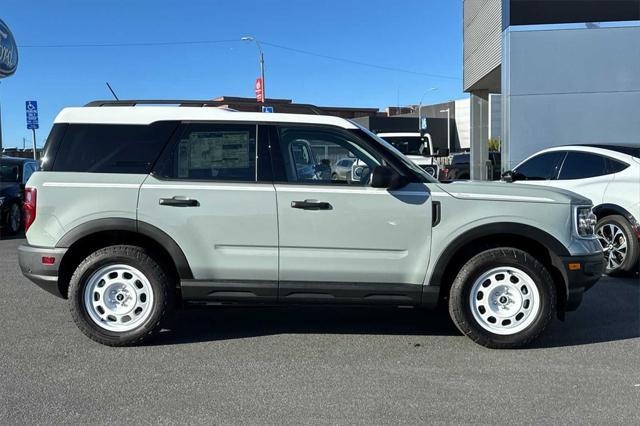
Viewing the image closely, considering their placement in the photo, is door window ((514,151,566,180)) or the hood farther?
door window ((514,151,566,180))

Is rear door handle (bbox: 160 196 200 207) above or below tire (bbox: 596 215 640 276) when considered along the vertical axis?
above

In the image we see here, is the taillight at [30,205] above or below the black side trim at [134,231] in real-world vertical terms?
above

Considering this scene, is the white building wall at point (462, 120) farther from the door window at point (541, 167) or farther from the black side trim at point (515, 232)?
the black side trim at point (515, 232)

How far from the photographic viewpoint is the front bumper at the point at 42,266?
15.3ft

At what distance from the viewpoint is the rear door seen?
15.0 feet

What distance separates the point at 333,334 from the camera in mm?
5062

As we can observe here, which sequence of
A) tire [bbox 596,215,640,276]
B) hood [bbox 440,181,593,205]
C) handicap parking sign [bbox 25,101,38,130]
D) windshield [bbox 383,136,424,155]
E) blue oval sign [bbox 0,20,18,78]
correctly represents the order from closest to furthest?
hood [bbox 440,181,593,205] < tire [bbox 596,215,640,276] < blue oval sign [bbox 0,20,18,78] < handicap parking sign [bbox 25,101,38,130] < windshield [bbox 383,136,424,155]

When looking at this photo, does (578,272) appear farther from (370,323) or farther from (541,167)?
(541,167)

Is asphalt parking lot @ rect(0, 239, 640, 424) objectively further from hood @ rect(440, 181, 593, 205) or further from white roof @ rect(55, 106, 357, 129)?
white roof @ rect(55, 106, 357, 129)

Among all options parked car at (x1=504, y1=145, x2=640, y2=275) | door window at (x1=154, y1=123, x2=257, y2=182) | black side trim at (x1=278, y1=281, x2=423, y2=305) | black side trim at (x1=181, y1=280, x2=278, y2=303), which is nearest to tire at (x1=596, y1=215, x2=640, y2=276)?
parked car at (x1=504, y1=145, x2=640, y2=275)

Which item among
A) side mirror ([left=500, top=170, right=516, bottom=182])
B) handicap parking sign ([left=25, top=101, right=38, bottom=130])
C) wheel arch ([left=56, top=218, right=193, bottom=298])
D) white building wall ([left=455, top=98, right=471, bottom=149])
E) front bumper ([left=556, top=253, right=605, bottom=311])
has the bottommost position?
front bumper ([left=556, top=253, right=605, bottom=311])

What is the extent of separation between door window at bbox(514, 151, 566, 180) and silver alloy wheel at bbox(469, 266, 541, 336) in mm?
3937

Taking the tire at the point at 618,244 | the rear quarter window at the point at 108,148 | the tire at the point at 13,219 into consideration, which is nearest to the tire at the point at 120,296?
the rear quarter window at the point at 108,148

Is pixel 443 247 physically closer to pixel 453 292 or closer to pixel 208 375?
pixel 453 292
